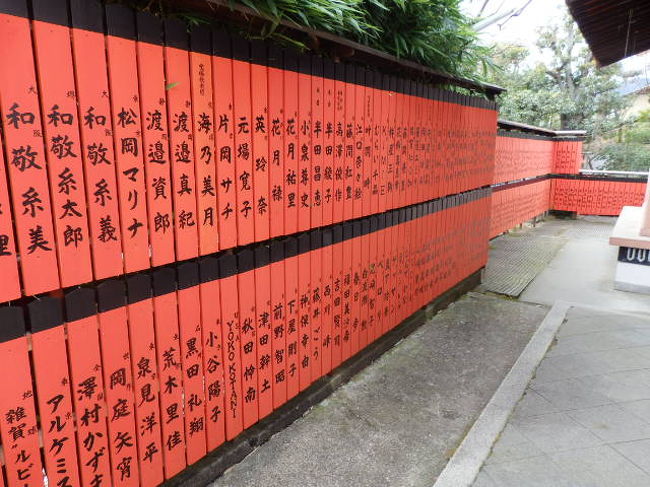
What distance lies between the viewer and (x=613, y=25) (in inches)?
283

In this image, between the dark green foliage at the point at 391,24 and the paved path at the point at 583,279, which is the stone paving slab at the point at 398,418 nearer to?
the paved path at the point at 583,279

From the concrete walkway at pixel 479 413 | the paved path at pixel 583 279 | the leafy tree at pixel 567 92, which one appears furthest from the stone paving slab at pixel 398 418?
the leafy tree at pixel 567 92

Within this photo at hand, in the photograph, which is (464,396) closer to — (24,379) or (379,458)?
(379,458)

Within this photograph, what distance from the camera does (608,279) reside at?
25.5 feet

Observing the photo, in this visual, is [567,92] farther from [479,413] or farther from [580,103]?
[479,413]

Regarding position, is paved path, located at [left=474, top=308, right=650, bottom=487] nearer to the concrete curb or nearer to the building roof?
the concrete curb

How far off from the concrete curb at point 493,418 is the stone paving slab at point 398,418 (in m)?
0.09

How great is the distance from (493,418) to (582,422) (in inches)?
26.2

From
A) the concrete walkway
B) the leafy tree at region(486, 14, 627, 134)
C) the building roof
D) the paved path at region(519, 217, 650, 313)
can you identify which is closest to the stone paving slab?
the concrete walkway

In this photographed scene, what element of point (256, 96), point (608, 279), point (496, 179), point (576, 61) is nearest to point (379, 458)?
point (256, 96)

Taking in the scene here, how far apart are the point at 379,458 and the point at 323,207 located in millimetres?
1778

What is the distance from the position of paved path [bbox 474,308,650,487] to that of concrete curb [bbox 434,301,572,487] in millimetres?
57

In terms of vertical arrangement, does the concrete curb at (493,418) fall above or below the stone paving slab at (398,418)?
above

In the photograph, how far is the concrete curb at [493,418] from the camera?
2.98 metres
